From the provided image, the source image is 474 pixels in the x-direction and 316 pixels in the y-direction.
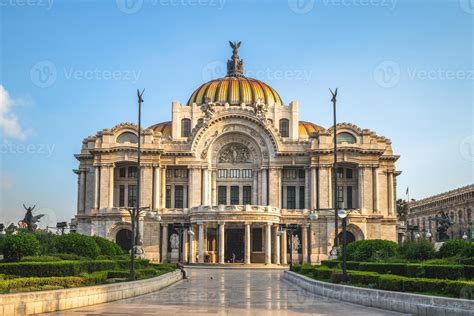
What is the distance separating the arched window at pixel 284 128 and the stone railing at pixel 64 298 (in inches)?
2367

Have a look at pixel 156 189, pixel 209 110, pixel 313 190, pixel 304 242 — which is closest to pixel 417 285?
pixel 304 242

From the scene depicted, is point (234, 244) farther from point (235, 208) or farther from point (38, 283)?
point (38, 283)

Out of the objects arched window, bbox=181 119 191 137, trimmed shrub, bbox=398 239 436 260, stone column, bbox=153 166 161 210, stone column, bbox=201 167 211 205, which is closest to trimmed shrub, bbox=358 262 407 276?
trimmed shrub, bbox=398 239 436 260

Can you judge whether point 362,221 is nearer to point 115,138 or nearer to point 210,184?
point 210,184

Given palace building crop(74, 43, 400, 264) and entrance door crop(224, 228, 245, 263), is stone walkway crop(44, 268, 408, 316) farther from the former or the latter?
entrance door crop(224, 228, 245, 263)

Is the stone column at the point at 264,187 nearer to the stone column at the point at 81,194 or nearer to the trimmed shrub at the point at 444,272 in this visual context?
the stone column at the point at 81,194

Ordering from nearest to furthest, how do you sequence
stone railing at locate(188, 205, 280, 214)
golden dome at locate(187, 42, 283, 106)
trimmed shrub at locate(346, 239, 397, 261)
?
trimmed shrub at locate(346, 239, 397, 261) < stone railing at locate(188, 205, 280, 214) < golden dome at locate(187, 42, 283, 106)

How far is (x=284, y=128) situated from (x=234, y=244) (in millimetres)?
19744

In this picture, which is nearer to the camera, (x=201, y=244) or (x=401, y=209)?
(x=201, y=244)

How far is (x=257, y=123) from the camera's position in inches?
3295

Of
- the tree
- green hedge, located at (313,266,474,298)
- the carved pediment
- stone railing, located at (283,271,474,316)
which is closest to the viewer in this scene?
A: stone railing, located at (283,271,474,316)

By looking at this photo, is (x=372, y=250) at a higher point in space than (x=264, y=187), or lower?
lower

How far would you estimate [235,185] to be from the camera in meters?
86.4

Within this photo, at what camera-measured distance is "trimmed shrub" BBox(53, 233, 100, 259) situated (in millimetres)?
42866
